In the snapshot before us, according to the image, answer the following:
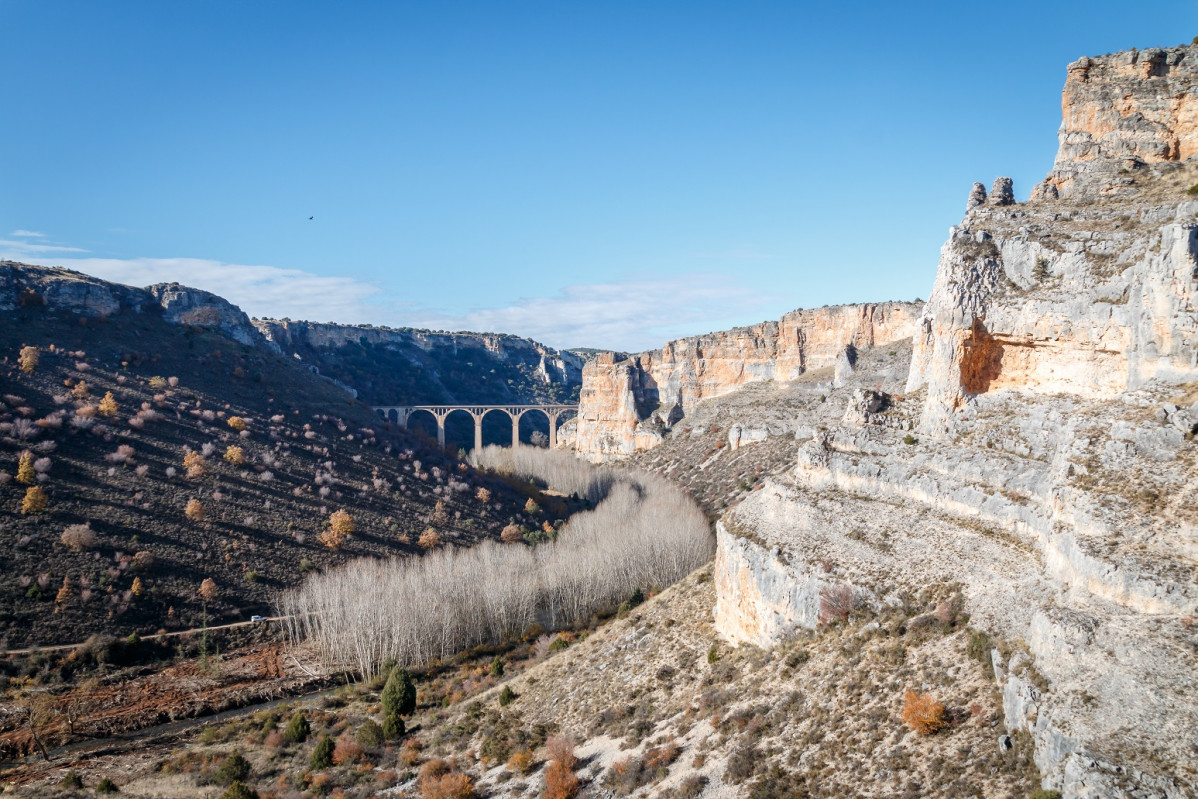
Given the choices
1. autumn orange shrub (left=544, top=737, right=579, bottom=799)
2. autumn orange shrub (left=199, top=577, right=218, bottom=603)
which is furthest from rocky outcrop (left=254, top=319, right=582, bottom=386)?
Result: autumn orange shrub (left=544, top=737, right=579, bottom=799)

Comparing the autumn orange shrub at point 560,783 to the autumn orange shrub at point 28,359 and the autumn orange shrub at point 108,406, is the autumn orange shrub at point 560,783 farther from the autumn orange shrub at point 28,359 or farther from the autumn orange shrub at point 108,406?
the autumn orange shrub at point 28,359

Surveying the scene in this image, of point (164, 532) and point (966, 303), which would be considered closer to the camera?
point (966, 303)

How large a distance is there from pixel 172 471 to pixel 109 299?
3357cm

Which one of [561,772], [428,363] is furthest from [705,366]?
[561,772]

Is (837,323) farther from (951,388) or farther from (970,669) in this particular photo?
(970,669)

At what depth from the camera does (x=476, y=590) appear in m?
47.5

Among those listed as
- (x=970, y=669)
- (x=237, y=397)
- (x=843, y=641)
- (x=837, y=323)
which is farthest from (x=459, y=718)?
(x=837, y=323)

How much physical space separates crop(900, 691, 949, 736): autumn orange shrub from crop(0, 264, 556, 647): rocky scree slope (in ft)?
141

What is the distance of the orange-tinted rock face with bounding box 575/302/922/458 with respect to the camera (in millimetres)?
87000

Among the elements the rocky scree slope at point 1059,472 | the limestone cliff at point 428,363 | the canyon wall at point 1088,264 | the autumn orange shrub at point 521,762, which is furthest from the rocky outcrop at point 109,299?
the canyon wall at point 1088,264

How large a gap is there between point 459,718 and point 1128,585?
2748cm

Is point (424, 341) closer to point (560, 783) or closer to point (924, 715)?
point (560, 783)

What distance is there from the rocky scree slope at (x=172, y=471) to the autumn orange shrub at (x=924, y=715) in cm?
4294

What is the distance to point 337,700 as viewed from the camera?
39469 millimetres
